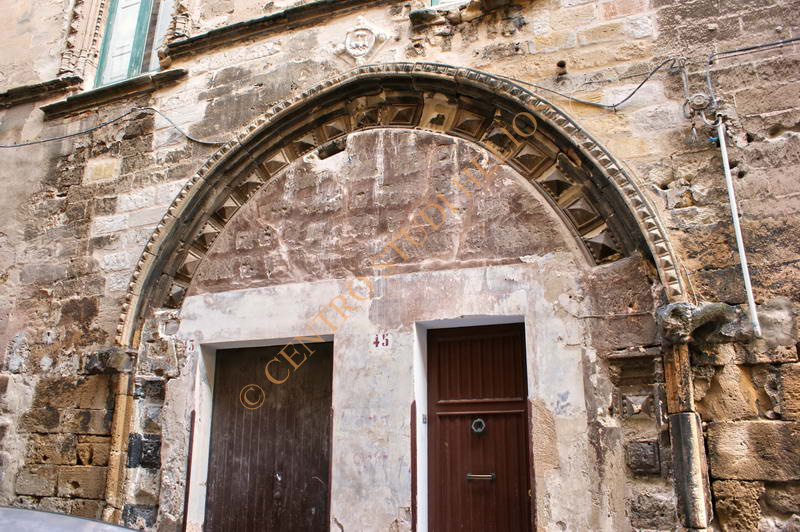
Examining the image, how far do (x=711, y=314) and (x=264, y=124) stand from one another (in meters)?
3.13

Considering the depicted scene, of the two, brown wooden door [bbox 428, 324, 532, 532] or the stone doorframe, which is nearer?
the stone doorframe

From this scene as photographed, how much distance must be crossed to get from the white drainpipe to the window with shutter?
4.44 meters

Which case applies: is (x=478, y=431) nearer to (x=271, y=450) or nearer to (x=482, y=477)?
(x=482, y=477)

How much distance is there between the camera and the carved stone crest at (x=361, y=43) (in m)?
4.65

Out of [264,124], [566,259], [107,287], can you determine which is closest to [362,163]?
[264,124]

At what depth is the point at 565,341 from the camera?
3662 millimetres

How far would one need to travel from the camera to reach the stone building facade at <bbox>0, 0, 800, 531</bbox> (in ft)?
11.0

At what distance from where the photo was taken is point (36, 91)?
5.83m

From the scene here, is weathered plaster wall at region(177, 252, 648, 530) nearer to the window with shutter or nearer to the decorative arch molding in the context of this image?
the decorative arch molding

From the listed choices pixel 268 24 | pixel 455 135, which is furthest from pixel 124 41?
pixel 455 135

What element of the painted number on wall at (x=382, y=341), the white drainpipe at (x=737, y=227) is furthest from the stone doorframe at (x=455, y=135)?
the painted number on wall at (x=382, y=341)

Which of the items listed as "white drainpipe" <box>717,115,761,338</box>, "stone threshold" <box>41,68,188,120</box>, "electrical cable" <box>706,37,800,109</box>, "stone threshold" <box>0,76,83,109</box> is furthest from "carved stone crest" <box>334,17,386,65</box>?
"stone threshold" <box>0,76,83,109</box>

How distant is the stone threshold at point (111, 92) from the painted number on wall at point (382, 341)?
2722mm

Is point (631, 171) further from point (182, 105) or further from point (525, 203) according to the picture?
point (182, 105)
